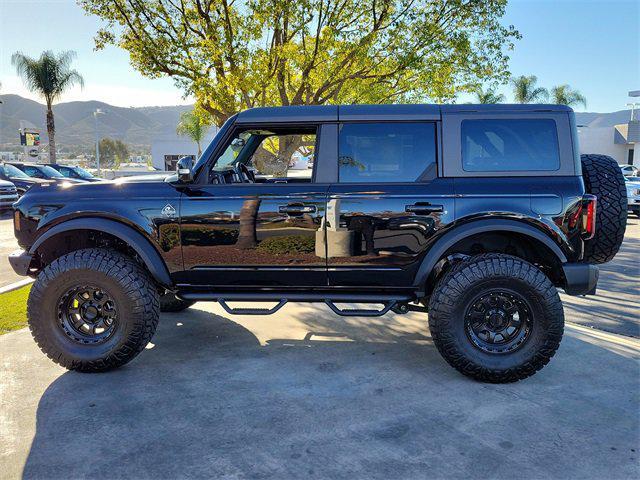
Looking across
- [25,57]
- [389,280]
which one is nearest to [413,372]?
[389,280]

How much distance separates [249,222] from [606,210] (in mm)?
2766

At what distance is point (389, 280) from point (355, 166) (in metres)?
0.94

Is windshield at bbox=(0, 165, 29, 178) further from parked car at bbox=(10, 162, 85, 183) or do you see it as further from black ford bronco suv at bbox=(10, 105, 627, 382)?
black ford bronco suv at bbox=(10, 105, 627, 382)

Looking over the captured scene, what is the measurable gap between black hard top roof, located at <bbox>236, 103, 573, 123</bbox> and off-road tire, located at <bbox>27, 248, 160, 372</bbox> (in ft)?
5.13

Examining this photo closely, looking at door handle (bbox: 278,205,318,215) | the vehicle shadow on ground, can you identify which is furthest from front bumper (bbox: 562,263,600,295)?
door handle (bbox: 278,205,318,215)

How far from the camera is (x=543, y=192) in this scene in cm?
364

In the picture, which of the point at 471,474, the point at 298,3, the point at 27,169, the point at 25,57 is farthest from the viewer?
the point at 25,57

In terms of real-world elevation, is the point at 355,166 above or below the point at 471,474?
above

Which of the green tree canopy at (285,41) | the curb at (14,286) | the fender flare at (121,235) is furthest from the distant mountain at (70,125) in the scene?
the fender flare at (121,235)

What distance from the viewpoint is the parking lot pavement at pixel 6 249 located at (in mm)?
7070

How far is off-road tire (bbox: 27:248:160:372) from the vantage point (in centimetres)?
381

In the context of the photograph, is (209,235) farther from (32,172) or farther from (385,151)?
(32,172)

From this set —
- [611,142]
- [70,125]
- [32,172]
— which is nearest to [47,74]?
[32,172]

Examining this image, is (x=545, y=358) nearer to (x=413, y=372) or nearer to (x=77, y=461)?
(x=413, y=372)
